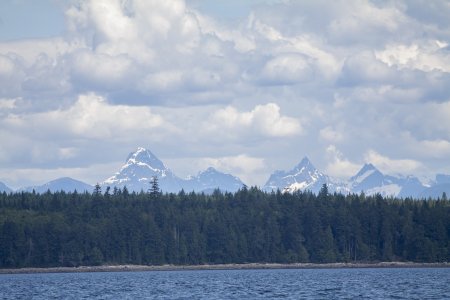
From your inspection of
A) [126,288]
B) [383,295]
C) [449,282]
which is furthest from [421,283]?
[126,288]

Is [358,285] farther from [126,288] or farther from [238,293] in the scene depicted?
[126,288]

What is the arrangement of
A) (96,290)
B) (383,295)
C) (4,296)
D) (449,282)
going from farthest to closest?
1. (449,282)
2. (96,290)
3. (4,296)
4. (383,295)

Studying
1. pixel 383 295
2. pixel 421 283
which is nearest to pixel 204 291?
pixel 383 295

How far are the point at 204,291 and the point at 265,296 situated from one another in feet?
49.5

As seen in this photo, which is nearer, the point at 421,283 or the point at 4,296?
the point at 4,296

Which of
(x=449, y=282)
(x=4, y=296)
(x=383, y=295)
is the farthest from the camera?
(x=449, y=282)

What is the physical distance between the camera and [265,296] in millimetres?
111875

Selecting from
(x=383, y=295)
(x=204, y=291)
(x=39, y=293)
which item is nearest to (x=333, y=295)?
(x=383, y=295)

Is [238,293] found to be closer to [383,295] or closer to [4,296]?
[383,295]

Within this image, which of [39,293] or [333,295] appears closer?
[333,295]

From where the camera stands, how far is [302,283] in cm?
14425

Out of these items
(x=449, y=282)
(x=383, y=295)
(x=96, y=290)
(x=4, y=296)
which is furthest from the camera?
(x=449, y=282)

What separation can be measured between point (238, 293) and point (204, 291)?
312 inches

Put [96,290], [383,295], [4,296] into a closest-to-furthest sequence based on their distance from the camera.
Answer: [383,295], [4,296], [96,290]
